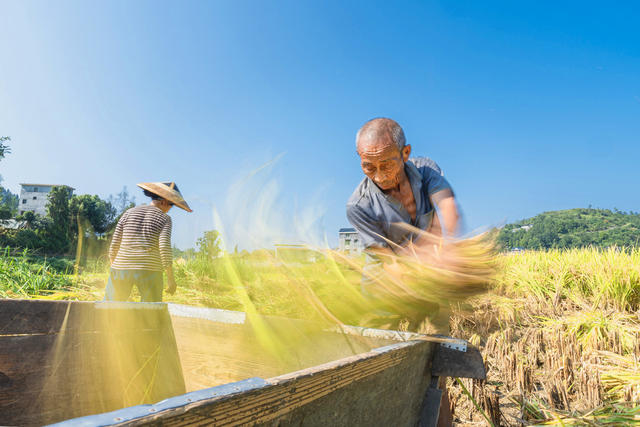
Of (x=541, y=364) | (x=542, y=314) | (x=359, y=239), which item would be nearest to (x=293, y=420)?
(x=359, y=239)

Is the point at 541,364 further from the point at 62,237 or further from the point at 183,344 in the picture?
the point at 62,237

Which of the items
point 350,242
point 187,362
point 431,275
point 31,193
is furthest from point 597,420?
point 31,193

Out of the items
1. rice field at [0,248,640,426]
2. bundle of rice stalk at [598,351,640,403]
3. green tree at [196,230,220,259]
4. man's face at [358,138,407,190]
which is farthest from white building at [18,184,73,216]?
bundle of rice stalk at [598,351,640,403]

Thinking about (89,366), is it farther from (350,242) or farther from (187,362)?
(350,242)

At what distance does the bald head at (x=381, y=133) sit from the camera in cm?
178

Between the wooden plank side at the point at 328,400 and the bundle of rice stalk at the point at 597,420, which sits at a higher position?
the wooden plank side at the point at 328,400

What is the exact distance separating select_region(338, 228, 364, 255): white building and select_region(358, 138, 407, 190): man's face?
1.19 feet

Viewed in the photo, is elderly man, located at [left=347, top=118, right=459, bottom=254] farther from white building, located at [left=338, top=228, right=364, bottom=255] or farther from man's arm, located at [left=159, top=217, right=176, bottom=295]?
man's arm, located at [left=159, top=217, right=176, bottom=295]

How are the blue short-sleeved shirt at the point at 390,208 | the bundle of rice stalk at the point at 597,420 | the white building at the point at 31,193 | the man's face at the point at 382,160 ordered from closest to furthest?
the bundle of rice stalk at the point at 597,420, the man's face at the point at 382,160, the blue short-sleeved shirt at the point at 390,208, the white building at the point at 31,193

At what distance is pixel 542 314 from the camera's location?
4.91 m

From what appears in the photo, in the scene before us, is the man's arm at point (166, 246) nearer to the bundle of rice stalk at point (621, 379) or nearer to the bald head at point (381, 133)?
the bald head at point (381, 133)

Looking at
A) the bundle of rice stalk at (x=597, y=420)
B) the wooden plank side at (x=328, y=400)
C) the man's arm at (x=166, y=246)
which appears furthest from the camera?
the man's arm at (x=166, y=246)

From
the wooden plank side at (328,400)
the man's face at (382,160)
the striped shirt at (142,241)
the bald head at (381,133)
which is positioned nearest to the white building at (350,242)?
the man's face at (382,160)

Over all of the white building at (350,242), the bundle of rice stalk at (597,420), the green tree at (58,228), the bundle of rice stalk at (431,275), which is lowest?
the bundle of rice stalk at (597,420)
